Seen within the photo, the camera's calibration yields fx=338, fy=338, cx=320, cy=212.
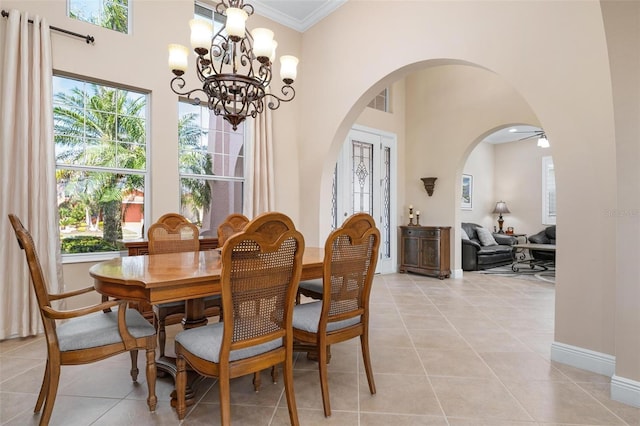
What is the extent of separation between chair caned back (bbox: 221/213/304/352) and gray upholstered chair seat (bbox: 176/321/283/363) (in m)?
0.06

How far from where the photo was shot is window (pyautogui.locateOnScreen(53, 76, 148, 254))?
3.40 meters

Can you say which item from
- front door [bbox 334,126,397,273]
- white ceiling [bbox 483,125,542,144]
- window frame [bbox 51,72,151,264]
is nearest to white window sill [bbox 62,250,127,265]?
window frame [bbox 51,72,151,264]

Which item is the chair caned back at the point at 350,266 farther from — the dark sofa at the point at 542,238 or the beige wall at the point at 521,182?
the beige wall at the point at 521,182

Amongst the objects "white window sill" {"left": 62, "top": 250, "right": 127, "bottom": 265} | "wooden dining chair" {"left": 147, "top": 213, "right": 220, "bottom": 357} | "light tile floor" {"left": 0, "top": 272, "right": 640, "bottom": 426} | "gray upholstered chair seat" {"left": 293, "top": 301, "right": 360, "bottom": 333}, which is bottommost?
"light tile floor" {"left": 0, "top": 272, "right": 640, "bottom": 426}

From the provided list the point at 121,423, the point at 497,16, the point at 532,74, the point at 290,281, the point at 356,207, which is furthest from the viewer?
the point at 356,207

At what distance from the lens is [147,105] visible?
3.83 m

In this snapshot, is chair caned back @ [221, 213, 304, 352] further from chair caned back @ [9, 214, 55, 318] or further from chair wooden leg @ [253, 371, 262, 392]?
chair caned back @ [9, 214, 55, 318]

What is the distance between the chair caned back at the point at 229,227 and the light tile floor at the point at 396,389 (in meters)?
0.99

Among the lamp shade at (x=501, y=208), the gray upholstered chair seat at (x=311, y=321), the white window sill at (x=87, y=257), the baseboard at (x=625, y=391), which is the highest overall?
the lamp shade at (x=501, y=208)

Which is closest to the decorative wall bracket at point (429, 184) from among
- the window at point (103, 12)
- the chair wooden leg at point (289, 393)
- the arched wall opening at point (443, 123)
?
the arched wall opening at point (443, 123)

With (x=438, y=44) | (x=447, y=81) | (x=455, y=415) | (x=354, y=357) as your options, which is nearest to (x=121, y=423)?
(x=354, y=357)

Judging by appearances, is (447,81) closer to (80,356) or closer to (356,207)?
(356,207)

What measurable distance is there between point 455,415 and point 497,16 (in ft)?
9.94

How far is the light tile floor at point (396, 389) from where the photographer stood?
72.5 inches
